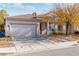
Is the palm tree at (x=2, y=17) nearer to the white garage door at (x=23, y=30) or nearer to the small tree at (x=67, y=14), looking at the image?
the white garage door at (x=23, y=30)

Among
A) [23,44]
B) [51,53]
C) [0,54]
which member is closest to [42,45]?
[23,44]

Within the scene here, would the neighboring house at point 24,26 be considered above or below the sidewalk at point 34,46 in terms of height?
above

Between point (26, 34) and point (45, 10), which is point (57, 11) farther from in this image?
point (26, 34)

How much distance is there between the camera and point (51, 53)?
12633mm

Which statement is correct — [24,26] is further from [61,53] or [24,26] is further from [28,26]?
[61,53]

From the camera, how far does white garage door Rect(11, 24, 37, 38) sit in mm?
15590

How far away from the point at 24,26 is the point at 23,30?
1.45 feet

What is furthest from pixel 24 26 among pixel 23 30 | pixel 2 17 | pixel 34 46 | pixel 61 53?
pixel 61 53

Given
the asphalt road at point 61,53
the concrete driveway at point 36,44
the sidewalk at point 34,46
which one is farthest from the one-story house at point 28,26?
the asphalt road at point 61,53

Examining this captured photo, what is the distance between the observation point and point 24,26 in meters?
16.5

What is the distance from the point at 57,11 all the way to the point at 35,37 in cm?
267

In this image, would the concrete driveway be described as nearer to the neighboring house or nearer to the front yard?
the front yard

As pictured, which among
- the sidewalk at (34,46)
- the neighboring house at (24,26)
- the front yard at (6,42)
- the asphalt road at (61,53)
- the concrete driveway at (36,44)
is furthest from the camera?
the neighboring house at (24,26)

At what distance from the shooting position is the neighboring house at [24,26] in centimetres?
1577
